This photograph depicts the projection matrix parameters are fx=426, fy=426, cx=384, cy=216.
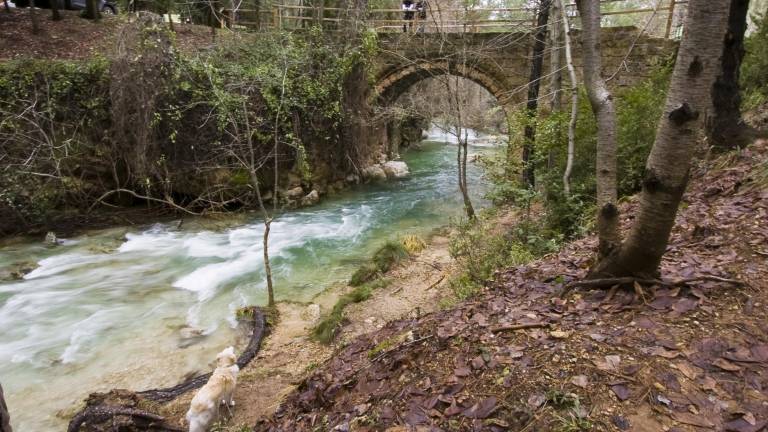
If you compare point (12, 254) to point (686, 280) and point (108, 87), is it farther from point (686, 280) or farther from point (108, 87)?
point (686, 280)

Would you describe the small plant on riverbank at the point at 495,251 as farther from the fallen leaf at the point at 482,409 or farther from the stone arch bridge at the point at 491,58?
the stone arch bridge at the point at 491,58

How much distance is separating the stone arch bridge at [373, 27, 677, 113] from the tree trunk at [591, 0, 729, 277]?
8284 millimetres

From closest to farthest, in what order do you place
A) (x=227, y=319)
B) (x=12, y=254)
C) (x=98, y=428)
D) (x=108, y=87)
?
1. (x=98, y=428)
2. (x=227, y=319)
3. (x=12, y=254)
4. (x=108, y=87)

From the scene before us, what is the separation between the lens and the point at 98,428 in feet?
12.4

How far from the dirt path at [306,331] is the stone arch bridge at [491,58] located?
5470 mm

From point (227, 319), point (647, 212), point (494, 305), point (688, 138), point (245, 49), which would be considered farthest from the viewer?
point (245, 49)

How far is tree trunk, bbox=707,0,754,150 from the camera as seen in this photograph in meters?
5.54

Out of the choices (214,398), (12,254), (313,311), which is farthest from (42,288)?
(214,398)

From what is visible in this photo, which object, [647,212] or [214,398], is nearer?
[647,212]

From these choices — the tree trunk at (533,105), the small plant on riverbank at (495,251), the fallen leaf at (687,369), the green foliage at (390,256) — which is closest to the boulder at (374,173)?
the tree trunk at (533,105)

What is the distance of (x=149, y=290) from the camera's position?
768 centimetres

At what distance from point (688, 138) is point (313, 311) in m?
5.60

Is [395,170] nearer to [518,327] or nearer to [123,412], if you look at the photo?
[123,412]

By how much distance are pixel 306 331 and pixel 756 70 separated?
9353 mm
